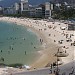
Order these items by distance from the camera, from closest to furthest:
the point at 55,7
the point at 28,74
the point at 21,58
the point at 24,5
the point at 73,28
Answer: the point at 28,74, the point at 21,58, the point at 73,28, the point at 55,7, the point at 24,5

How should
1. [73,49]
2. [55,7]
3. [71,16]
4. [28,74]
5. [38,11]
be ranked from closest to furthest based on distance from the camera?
[28,74] < [73,49] < [71,16] < [38,11] < [55,7]

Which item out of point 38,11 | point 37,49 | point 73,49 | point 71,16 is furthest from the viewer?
point 38,11

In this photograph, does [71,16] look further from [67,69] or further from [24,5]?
[67,69]

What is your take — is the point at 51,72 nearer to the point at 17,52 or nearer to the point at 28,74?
the point at 28,74

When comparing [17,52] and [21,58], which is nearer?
[21,58]

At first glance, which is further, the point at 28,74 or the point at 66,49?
the point at 66,49

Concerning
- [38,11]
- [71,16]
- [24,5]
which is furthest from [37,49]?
[24,5]

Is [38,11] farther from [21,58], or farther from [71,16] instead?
[21,58]

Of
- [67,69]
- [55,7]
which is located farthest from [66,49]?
[55,7]

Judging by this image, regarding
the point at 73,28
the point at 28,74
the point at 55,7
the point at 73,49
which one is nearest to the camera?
the point at 28,74
